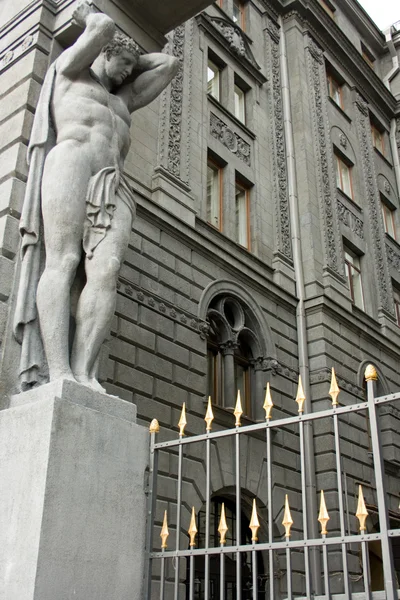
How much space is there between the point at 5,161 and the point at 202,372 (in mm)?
8011

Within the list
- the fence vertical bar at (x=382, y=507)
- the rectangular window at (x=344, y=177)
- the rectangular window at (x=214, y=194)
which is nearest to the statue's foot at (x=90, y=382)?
the fence vertical bar at (x=382, y=507)

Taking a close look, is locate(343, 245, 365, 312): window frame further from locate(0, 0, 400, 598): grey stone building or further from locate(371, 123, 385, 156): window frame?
locate(371, 123, 385, 156): window frame

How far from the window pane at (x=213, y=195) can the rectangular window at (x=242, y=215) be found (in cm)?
80

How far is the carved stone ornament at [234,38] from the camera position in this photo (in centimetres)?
2055

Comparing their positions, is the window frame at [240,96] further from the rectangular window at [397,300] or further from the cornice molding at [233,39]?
the rectangular window at [397,300]

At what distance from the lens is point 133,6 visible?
27.6 feet

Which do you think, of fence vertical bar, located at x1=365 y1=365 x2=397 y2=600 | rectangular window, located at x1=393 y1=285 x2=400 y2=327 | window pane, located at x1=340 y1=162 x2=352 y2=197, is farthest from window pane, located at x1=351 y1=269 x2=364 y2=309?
fence vertical bar, located at x1=365 y1=365 x2=397 y2=600

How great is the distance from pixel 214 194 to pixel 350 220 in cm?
665

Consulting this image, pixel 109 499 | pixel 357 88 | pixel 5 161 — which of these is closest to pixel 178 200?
pixel 5 161

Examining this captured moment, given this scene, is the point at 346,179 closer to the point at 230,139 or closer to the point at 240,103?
the point at 240,103

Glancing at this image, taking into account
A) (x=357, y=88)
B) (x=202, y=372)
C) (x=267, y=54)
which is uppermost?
(x=357, y=88)

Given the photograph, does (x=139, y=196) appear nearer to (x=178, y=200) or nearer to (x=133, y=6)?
(x=178, y=200)

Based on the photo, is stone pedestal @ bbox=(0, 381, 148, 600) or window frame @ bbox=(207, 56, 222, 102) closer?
stone pedestal @ bbox=(0, 381, 148, 600)

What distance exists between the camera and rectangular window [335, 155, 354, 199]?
78.6 feet
